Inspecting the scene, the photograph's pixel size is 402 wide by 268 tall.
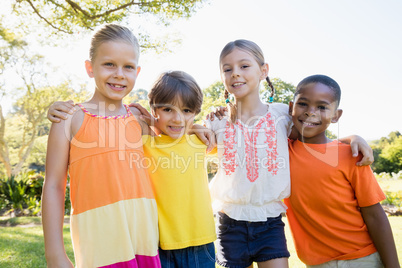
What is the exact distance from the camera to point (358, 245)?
2102 millimetres

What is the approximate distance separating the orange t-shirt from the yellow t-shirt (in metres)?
0.63

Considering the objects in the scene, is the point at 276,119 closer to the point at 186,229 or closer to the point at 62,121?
the point at 186,229

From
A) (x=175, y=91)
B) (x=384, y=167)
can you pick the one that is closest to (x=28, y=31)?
(x=175, y=91)

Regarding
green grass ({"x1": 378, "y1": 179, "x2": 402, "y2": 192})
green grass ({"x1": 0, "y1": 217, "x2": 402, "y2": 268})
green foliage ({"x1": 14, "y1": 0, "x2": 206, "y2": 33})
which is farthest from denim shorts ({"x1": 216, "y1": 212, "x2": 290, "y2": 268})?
green grass ({"x1": 378, "y1": 179, "x2": 402, "y2": 192})

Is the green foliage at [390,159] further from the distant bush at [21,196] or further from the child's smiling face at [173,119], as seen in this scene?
the child's smiling face at [173,119]

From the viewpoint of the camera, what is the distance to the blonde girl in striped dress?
5.72 feet

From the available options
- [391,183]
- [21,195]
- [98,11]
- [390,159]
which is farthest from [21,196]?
[390,159]

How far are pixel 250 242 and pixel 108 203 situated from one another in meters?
0.95

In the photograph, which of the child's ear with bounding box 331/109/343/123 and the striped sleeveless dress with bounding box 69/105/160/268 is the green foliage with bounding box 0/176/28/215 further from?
the child's ear with bounding box 331/109/343/123

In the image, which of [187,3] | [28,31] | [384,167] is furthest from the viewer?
[384,167]

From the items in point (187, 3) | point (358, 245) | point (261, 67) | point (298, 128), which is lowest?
point (358, 245)

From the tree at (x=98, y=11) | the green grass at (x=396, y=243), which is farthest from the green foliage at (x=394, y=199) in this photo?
the tree at (x=98, y=11)

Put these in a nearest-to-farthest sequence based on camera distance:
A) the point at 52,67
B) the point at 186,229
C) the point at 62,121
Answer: the point at 62,121 → the point at 186,229 → the point at 52,67

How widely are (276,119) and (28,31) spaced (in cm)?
888
